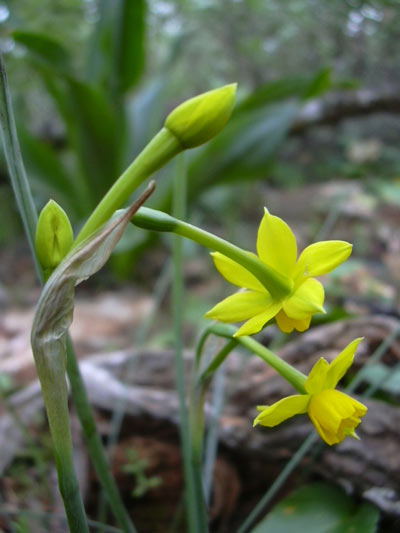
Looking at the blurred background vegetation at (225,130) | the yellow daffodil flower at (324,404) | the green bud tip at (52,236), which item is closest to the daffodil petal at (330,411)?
the yellow daffodil flower at (324,404)

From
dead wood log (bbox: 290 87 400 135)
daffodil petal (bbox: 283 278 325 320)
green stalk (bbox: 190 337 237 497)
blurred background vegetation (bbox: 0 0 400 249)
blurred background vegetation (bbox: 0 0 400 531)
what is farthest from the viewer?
dead wood log (bbox: 290 87 400 135)

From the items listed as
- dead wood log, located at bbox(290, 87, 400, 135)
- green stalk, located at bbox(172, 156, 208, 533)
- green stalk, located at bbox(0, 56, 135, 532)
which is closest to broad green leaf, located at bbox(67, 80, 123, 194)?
dead wood log, located at bbox(290, 87, 400, 135)

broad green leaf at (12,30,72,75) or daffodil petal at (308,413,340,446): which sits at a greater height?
broad green leaf at (12,30,72,75)

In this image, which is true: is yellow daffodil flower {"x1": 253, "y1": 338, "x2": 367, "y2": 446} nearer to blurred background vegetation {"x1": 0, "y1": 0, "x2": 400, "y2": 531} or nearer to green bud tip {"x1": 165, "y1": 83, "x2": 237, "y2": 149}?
green bud tip {"x1": 165, "y1": 83, "x2": 237, "y2": 149}

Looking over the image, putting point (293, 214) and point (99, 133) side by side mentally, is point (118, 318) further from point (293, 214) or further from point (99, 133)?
point (293, 214)

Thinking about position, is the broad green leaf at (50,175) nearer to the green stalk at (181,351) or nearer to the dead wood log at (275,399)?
the dead wood log at (275,399)

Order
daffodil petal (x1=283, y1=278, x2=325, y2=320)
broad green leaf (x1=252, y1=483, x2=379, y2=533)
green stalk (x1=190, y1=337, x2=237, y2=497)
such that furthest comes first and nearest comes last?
broad green leaf (x1=252, y1=483, x2=379, y2=533)
green stalk (x1=190, y1=337, x2=237, y2=497)
daffodil petal (x1=283, y1=278, x2=325, y2=320)

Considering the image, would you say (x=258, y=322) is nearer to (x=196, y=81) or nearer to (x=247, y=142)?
(x=247, y=142)
